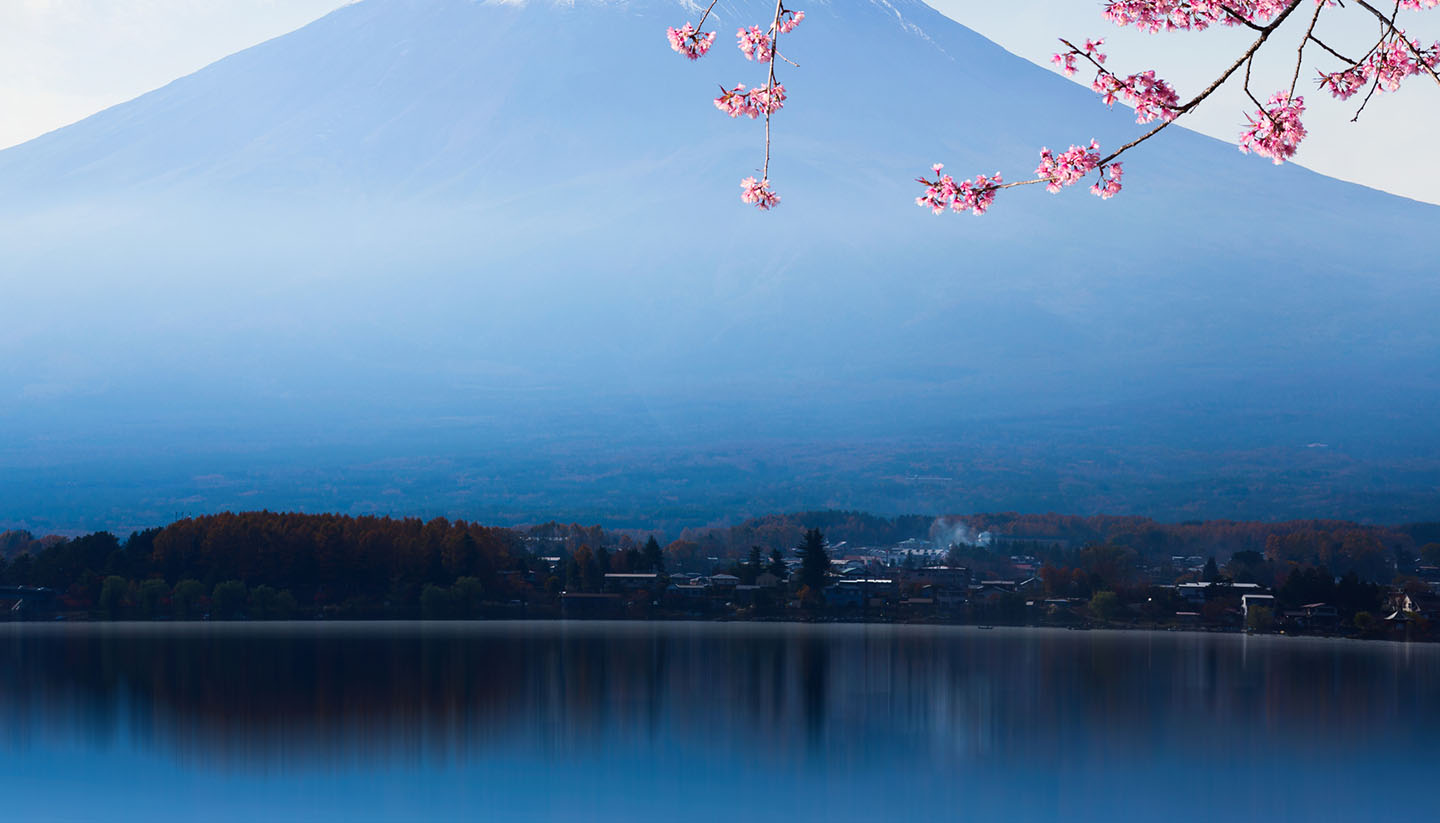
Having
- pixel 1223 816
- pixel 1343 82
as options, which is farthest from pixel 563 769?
pixel 1343 82

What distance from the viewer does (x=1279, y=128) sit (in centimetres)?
862

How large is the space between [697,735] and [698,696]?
734cm

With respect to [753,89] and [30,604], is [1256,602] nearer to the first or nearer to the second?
[30,604]

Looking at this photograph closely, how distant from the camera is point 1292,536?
317ft

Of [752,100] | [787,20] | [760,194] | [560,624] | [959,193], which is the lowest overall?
[560,624]

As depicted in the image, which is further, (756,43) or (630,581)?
(630,581)

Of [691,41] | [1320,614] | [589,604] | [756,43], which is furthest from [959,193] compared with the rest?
[589,604]

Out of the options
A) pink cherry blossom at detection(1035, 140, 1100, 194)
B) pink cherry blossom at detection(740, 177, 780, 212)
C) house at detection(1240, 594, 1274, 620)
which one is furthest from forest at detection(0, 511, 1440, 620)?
pink cherry blossom at detection(1035, 140, 1100, 194)

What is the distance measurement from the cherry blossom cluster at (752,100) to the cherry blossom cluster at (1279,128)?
310 cm

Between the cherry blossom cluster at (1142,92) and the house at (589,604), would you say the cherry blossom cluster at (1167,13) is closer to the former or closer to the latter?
the cherry blossom cluster at (1142,92)

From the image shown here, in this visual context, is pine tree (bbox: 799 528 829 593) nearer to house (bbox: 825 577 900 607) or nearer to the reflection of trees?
house (bbox: 825 577 900 607)

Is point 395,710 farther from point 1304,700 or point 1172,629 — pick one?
point 1172,629

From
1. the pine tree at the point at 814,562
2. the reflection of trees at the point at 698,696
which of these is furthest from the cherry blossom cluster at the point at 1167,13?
the pine tree at the point at 814,562

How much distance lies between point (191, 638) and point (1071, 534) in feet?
239
